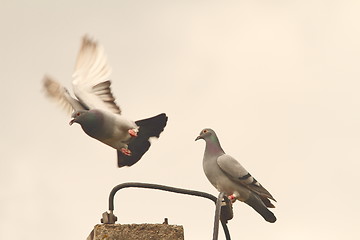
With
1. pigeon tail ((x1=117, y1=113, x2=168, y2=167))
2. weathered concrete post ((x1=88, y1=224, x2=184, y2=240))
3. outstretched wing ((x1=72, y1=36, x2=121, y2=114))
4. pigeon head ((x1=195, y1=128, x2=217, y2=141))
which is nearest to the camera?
weathered concrete post ((x1=88, y1=224, x2=184, y2=240))

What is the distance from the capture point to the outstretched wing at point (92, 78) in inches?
375

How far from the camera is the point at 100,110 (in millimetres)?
8773

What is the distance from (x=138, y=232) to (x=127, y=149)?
4.09m

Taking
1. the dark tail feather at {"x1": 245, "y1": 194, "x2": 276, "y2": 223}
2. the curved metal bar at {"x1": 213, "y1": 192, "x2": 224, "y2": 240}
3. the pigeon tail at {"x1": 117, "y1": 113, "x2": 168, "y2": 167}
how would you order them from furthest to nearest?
the dark tail feather at {"x1": 245, "y1": 194, "x2": 276, "y2": 223} → the pigeon tail at {"x1": 117, "y1": 113, "x2": 168, "y2": 167} → the curved metal bar at {"x1": 213, "y1": 192, "x2": 224, "y2": 240}

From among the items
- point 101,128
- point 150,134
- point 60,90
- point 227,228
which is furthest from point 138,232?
point 60,90

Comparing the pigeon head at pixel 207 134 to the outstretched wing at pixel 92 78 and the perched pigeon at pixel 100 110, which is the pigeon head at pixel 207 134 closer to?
the perched pigeon at pixel 100 110

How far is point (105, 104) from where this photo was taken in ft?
31.0

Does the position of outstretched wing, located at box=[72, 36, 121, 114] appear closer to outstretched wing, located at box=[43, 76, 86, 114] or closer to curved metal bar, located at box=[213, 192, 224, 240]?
outstretched wing, located at box=[43, 76, 86, 114]

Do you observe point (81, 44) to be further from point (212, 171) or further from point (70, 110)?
point (212, 171)

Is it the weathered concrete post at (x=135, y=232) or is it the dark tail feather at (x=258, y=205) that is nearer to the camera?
the weathered concrete post at (x=135, y=232)

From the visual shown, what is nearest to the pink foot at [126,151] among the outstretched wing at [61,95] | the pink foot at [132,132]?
the pink foot at [132,132]

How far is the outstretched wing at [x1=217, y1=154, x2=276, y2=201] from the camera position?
31.4 feet

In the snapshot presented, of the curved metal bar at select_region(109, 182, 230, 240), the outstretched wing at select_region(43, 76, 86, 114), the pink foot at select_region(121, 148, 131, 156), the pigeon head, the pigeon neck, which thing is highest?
the outstretched wing at select_region(43, 76, 86, 114)

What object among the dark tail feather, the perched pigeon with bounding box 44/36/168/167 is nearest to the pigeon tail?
the perched pigeon with bounding box 44/36/168/167
